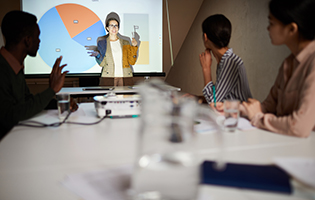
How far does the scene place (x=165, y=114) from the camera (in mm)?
420

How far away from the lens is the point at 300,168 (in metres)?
0.55

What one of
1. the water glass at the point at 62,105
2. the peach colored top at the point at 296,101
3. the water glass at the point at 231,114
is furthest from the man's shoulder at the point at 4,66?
the peach colored top at the point at 296,101

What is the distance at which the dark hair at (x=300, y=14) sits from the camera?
919 mm

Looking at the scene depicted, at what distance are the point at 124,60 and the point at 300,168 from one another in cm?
374

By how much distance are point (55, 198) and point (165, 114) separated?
282 millimetres

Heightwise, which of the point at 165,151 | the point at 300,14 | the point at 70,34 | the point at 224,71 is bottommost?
the point at 165,151

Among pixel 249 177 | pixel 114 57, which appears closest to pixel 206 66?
pixel 249 177

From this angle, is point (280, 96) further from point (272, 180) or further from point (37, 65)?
point (37, 65)

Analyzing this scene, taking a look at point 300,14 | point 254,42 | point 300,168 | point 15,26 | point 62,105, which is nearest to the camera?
point 300,168

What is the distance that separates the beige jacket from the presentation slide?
10.1 inches

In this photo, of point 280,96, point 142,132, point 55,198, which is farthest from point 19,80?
point 280,96

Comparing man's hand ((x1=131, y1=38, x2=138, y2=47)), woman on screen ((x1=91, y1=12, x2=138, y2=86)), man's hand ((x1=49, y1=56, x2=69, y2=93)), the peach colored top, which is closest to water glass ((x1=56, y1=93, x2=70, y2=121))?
man's hand ((x1=49, y1=56, x2=69, y2=93))

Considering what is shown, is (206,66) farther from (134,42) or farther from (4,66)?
(134,42)

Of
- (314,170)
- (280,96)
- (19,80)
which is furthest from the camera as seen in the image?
(19,80)
